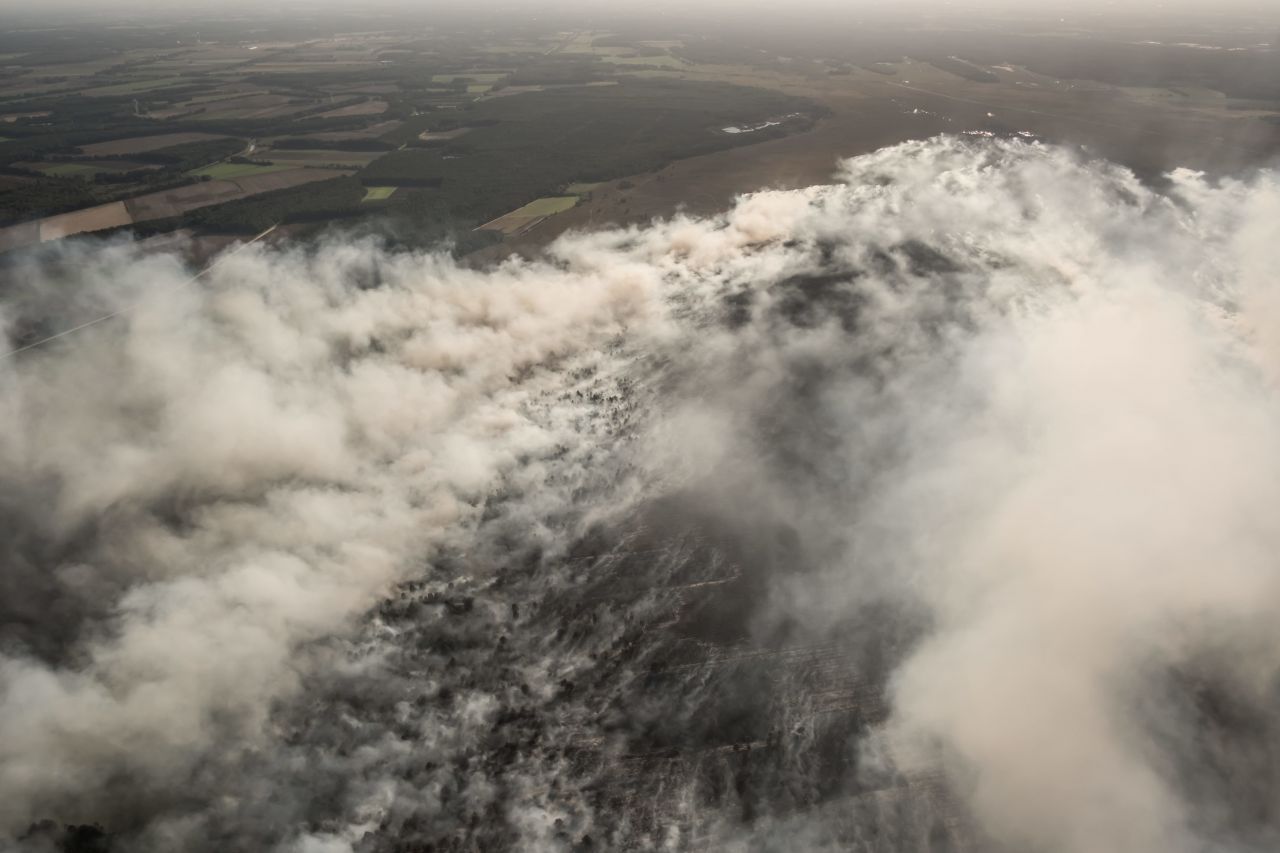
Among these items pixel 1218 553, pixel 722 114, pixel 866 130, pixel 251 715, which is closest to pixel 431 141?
pixel 722 114

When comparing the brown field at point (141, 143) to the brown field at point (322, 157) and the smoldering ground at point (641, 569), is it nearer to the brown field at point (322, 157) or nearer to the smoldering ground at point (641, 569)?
the brown field at point (322, 157)

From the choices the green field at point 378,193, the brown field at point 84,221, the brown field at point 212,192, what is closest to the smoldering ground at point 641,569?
the brown field at point 84,221

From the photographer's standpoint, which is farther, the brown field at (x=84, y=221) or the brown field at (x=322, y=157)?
the brown field at (x=322, y=157)

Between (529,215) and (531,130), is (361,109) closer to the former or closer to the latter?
(531,130)

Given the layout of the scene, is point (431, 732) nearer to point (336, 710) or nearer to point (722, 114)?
point (336, 710)

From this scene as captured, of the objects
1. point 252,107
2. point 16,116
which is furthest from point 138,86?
point 252,107

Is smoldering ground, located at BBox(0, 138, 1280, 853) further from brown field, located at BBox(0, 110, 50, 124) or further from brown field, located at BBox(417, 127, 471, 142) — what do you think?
brown field, located at BBox(0, 110, 50, 124)

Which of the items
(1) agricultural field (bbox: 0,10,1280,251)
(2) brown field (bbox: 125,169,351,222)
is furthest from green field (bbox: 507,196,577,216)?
(2) brown field (bbox: 125,169,351,222)
